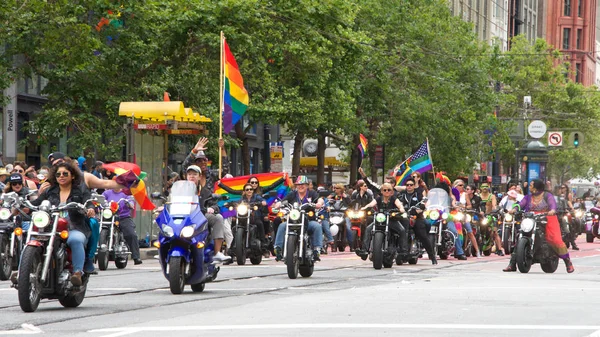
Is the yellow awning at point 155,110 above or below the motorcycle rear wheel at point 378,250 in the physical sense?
above

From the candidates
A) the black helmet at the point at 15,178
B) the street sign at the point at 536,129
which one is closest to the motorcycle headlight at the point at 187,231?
the black helmet at the point at 15,178

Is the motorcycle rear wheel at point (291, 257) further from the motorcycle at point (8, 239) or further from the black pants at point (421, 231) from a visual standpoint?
the black pants at point (421, 231)

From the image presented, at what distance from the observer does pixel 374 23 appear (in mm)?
49188

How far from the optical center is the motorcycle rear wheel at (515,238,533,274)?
21.9 m

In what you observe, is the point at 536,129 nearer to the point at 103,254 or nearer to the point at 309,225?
the point at 103,254

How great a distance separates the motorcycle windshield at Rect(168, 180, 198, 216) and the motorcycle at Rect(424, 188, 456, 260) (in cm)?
1033

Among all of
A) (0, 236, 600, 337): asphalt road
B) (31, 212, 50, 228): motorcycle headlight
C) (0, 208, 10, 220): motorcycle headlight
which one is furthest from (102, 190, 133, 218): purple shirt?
(31, 212, 50, 228): motorcycle headlight

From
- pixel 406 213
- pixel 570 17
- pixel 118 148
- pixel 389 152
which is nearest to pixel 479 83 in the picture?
pixel 389 152

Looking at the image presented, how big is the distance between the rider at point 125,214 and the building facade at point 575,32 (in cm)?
12694

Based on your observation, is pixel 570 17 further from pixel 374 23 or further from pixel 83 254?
pixel 83 254

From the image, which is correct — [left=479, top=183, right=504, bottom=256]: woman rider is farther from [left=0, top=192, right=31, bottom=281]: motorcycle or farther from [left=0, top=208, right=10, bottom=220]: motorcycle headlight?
[left=0, top=208, right=10, bottom=220]: motorcycle headlight

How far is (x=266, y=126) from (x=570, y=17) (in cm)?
11157

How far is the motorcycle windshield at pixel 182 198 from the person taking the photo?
15.1 meters

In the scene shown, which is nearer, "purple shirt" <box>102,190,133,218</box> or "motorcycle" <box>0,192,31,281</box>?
"motorcycle" <box>0,192,31,281</box>
